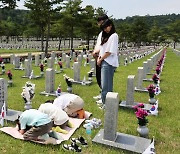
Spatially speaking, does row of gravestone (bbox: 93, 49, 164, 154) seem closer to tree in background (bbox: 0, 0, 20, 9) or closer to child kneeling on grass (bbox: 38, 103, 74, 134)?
child kneeling on grass (bbox: 38, 103, 74, 134)

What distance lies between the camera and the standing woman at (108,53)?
18.9 feet

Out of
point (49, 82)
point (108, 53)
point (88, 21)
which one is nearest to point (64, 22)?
point (88, 21)

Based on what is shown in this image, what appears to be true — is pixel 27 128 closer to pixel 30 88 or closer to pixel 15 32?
pixel 30 88

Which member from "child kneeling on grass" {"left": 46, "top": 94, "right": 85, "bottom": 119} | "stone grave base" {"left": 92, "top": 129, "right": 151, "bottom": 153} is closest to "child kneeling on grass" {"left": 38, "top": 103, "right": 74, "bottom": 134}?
"child kneeling on grass" {"left": 46, "top": 94, "right": 85, "bottom": 119}

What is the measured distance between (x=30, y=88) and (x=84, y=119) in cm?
170

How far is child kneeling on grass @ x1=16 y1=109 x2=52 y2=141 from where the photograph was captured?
4.53 m

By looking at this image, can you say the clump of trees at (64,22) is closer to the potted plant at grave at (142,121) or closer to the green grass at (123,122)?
the green grass at (123,122)

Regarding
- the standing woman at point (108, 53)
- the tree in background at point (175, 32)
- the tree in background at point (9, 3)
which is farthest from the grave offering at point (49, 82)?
the tree in background at point (175, 32)

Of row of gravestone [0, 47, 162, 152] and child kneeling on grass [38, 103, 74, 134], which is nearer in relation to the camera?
row of gravestone [0, 47, 162, 152]

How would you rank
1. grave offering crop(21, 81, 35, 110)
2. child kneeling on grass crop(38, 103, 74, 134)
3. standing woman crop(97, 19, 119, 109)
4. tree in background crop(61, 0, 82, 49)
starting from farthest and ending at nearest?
tree in background crop(61, 0, 82, 49) → grave offering crop(21, 81, 35, 110) → standing woman crop(97, 19, 119, 109) → child kneeling on grass crop(38, 103, 74, 134)

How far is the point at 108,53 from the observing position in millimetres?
5824

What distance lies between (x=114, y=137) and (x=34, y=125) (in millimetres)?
1527

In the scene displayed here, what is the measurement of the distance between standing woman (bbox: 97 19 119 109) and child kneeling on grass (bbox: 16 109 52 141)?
1979 mm

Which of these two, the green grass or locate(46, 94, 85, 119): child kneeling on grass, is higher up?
locate(46, 94, 85, 119): child kneeling on grass
